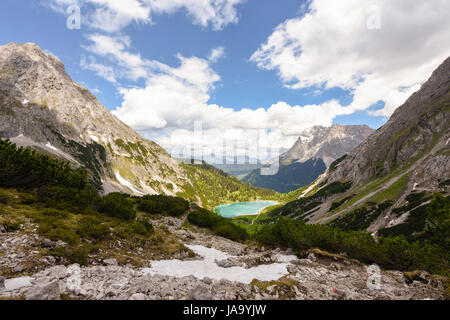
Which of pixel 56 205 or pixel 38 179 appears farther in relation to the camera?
pixel 38 179

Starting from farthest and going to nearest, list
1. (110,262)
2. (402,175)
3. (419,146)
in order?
(419,146) → (402,175) → (110,262)

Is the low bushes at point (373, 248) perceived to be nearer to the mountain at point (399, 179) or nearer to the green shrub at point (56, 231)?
the green shrub at point (56, 231)

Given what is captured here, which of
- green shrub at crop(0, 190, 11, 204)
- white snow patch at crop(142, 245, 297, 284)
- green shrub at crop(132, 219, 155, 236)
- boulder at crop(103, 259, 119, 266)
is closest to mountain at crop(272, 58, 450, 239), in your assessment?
white snow patch at crop(142, 245, 297, 284)

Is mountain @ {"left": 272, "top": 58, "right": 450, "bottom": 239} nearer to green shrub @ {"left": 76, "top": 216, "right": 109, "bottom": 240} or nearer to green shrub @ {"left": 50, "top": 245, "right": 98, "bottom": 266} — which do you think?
green shrub @ {"left": 76, "top": 216, "right": 109, "bottom": 240}

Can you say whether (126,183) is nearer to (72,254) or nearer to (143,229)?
(143,229)

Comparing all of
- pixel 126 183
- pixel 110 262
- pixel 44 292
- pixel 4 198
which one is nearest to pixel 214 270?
pixel 110 262
